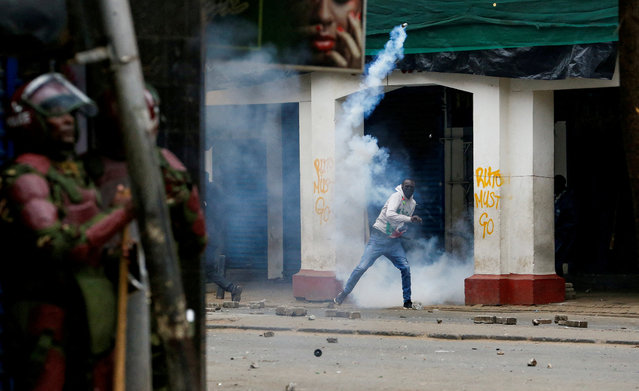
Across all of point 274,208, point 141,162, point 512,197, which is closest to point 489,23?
point 512,197

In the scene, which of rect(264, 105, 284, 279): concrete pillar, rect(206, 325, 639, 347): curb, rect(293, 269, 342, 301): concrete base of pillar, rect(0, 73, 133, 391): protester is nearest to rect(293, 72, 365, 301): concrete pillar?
rect(293, 269, 342, 301): concrete base of pillar

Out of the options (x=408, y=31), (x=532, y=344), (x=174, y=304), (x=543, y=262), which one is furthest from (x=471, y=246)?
(x=174, y=304)

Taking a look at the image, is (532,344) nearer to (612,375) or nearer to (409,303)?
(612,375)

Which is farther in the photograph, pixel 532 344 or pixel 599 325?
pixel 599 325

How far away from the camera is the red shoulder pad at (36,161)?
4.33 m

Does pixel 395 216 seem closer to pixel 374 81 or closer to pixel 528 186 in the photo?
pixel 528 186

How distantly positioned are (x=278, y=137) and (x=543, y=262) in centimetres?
569

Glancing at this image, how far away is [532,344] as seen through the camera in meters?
11.5

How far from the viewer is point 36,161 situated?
4.36m

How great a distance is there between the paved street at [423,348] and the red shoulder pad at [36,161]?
4358mm

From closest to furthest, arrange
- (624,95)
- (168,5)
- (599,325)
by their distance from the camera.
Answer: (624,95) → (168,5) → (599,325)

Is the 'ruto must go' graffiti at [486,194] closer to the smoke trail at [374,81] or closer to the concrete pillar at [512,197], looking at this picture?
the concrete pillar at [512,197]

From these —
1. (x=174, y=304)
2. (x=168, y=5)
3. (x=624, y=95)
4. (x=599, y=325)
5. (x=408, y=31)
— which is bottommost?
(x=599, y=325)

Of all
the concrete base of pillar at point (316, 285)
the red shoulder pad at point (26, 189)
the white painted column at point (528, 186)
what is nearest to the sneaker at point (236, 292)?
the concrete base of pillar at point (316, 285)
